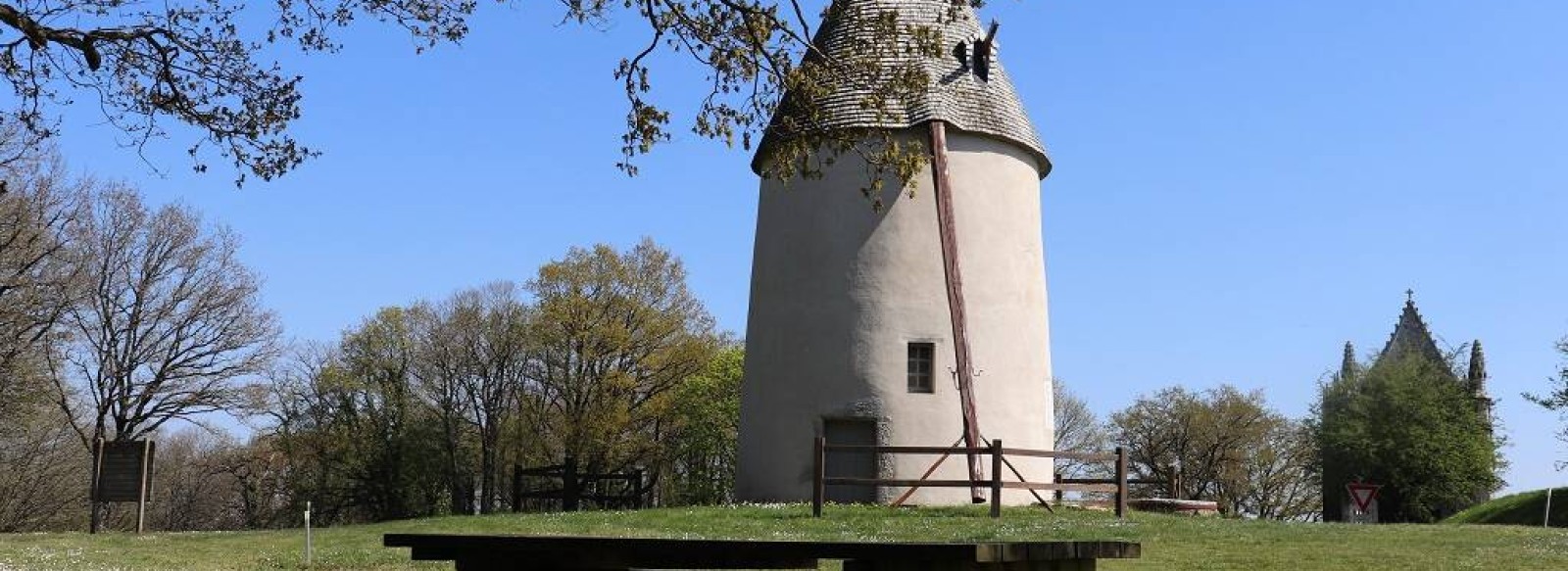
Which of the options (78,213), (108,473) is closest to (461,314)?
(78,213)

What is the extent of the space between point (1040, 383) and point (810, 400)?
4515mm

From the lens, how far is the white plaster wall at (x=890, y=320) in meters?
25.7

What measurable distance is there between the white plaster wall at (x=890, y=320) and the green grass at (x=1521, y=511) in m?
16.6

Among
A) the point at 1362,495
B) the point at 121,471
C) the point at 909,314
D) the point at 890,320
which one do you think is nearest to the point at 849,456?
the point at 890,320

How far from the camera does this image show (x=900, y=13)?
91.0ft

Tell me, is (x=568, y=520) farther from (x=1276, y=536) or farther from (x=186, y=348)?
(x=186, y=348)

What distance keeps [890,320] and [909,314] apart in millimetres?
373

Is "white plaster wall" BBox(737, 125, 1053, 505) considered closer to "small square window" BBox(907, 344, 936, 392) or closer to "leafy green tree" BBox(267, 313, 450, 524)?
"small square window" BBox(907, 344, 936, 392)

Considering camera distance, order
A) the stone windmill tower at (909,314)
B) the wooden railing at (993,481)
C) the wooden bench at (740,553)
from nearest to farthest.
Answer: the wooden bench at (740,553), the wooden railing at (993,481), the stone windmill tower at (909,314)

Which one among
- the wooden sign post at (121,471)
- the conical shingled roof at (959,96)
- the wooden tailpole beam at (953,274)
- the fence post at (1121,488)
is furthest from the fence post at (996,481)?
the wooden sign post at (121,471)

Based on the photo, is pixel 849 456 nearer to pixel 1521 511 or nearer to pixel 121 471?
pixel 121 471

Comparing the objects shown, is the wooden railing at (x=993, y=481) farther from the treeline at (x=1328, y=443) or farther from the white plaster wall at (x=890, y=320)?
the treeline at (x=1328, y=443)

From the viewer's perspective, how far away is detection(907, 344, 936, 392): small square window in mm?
25875

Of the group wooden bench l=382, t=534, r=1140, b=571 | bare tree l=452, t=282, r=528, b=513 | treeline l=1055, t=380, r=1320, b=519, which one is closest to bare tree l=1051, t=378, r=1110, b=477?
treeline l=1055, t=380, r=1320, b=519
